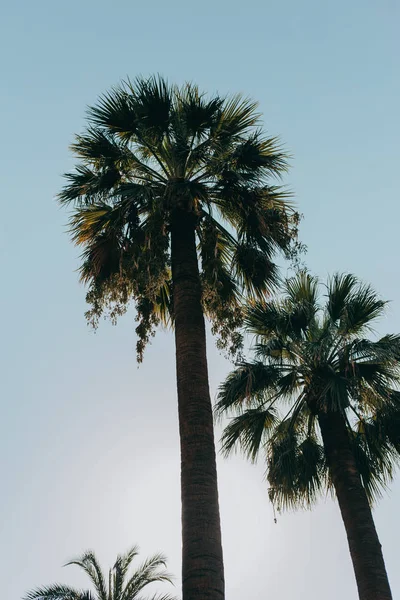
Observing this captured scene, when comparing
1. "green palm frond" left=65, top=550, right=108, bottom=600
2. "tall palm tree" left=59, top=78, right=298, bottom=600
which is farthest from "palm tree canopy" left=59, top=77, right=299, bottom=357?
"green palm frond" left=65, top=550, right=108, bottom=600

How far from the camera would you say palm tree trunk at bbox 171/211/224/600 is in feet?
24.3

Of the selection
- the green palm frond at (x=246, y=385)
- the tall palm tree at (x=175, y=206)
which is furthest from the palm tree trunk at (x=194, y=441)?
the green palm frond at (x=246, y=385)

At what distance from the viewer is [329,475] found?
15.1m

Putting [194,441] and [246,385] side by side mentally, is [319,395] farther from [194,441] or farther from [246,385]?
[194,441]

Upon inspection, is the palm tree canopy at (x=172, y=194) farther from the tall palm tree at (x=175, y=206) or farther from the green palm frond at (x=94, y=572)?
the green palm frond at (x=94, y=572)

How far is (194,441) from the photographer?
341 inches

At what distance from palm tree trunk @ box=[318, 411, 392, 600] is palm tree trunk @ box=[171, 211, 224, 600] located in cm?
518

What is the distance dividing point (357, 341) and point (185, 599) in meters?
8.32

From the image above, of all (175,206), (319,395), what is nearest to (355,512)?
(319,395)

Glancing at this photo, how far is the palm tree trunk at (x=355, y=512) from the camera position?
38.4 ft

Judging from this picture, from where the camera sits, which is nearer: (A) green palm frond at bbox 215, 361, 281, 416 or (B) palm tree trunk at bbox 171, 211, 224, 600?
(B) palm tree trunk at bbox 171, 211, 224, 600

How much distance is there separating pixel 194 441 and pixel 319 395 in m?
6.15

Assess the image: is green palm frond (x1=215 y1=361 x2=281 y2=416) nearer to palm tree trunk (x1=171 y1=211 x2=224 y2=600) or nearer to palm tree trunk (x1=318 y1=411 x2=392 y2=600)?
palm tree trunk (x1=318 y1=411 x2=392 y2=600)

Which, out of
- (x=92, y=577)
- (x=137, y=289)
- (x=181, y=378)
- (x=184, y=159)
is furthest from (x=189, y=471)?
(x=92, y=577)
